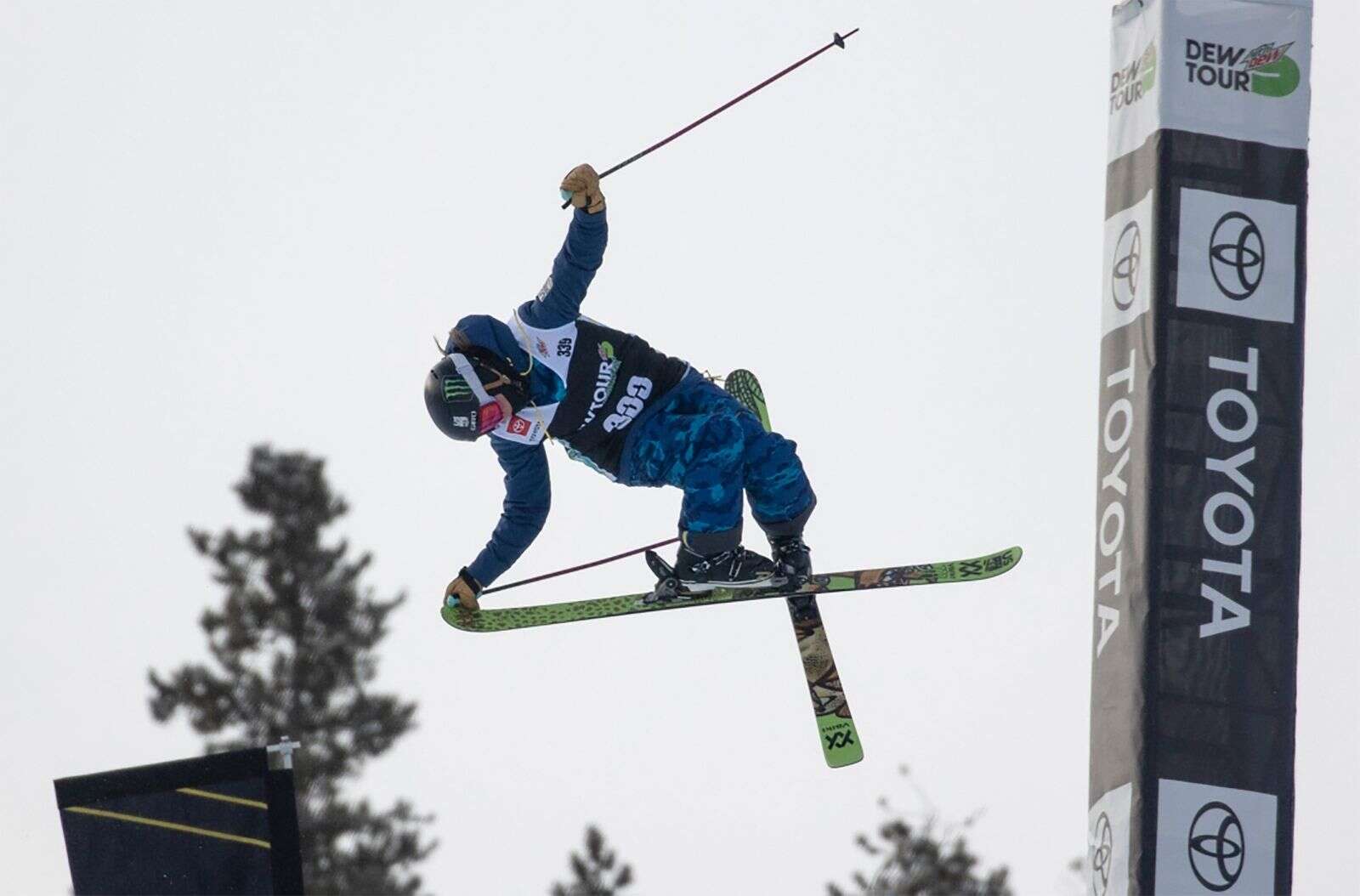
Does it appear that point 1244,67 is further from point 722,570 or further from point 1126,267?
point 722,570

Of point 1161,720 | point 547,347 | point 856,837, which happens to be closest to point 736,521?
point 547,347

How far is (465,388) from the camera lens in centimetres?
1017

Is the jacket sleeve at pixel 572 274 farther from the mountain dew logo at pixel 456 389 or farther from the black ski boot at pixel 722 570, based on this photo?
the black ski boot at pixel 722 570

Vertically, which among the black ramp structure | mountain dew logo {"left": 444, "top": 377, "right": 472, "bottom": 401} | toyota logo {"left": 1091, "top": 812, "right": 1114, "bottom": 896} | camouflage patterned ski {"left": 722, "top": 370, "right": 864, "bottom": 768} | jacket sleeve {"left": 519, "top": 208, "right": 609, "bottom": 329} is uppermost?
jacket sleeve {"left": 519, "top": 208, "right": 609, "bottom": 329}

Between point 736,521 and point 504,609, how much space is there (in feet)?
4.16

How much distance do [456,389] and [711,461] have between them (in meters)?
1.10

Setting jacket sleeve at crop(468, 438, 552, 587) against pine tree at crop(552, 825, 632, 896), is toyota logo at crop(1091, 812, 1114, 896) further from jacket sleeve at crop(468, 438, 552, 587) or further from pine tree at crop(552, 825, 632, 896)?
pine tree at crop(552, 825, 632, 896)

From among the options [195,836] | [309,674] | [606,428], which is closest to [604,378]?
[606,428]

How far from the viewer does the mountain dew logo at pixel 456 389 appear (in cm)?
1016

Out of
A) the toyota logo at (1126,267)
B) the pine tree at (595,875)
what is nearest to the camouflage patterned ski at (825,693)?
the toyota logo at (1126,267)

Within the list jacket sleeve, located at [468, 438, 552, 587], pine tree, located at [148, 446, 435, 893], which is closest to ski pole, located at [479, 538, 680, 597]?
jacket sleeve, located at [468, 438, 552, 587]

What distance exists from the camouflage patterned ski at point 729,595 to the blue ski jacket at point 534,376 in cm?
29

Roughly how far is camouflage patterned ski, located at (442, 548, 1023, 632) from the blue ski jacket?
0.29 meters

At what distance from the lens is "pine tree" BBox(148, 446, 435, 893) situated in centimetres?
1991
